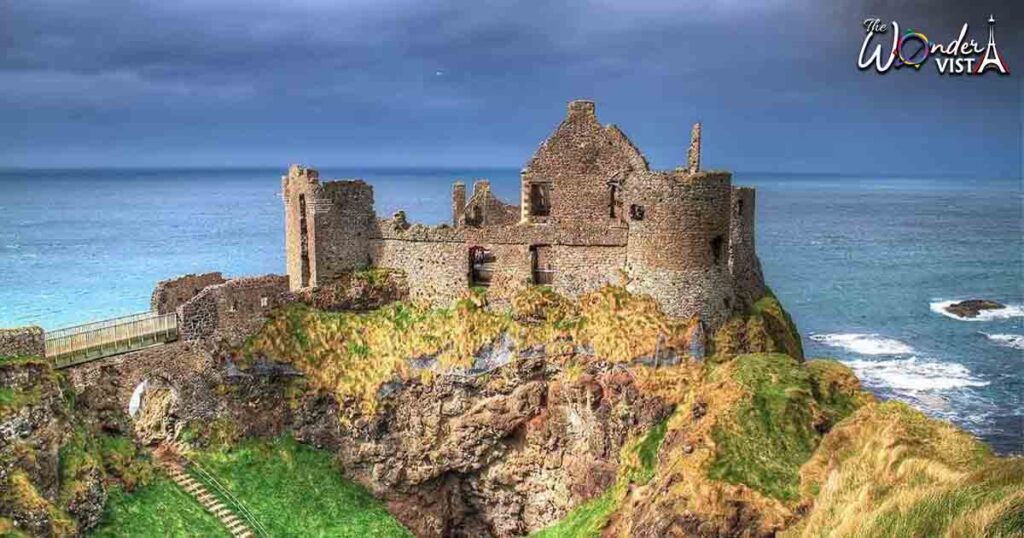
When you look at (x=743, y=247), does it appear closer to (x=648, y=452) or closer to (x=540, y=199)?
(x=540, y=199)

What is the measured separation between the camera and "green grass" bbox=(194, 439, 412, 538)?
29969 millimetres

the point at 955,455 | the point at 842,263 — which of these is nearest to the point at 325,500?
the point at 955,455

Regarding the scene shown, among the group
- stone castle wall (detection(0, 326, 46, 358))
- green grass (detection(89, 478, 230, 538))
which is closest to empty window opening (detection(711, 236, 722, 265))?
green grass (detection(89, 478, 230, 538))

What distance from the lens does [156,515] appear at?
90.2 feet

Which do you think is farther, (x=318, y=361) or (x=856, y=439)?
(x=318, y=361)

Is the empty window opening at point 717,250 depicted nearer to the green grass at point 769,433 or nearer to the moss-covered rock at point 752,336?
the moss-covered rock at point 752,336

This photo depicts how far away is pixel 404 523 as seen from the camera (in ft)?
107

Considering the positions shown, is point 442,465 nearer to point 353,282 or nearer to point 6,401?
point 353,282

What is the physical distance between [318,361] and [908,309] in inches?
2595

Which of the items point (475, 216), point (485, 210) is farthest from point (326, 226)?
point (485, 210)

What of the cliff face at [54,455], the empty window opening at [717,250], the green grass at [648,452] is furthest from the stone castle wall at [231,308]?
the empty window opening at [717,250]

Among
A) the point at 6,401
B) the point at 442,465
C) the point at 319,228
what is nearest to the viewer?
the point at 6,401

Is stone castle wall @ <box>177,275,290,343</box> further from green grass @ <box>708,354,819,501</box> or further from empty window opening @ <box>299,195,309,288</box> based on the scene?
green grass @ <box>708,354,819,501</box>

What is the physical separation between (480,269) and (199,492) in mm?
14285
